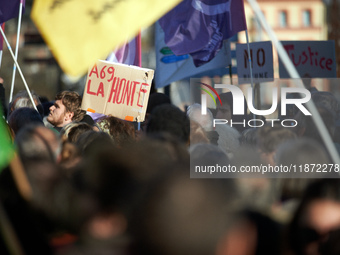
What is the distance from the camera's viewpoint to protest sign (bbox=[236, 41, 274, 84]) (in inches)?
315

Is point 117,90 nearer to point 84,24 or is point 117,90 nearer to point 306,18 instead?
point 84,24

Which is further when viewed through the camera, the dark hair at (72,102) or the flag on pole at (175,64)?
the flag on pole at (175,64)

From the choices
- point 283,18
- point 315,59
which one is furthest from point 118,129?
point 283,18

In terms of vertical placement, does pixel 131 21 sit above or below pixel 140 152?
above

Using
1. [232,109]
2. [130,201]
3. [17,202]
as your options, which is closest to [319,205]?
[130,201]

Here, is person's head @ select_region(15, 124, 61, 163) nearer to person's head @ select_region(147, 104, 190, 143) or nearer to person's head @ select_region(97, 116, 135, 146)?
person's head @ select_region(147, 104, 190, 143)

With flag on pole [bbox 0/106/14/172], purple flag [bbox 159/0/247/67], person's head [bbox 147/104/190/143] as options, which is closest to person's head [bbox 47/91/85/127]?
purple flag [bbox 159/0/247/67]

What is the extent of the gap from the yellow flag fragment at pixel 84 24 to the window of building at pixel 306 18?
72.7 metres

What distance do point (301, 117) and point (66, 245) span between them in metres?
1.53

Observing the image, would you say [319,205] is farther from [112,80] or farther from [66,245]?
[112,80]

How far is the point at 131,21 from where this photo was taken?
3.89 meters

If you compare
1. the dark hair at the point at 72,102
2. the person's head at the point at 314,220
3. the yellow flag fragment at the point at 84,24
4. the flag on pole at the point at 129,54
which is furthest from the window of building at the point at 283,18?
the person's head at the point at 314,220

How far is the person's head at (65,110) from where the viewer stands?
585 cm

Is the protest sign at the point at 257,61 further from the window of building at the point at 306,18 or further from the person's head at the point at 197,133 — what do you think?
the window of building at the point at 306,18
